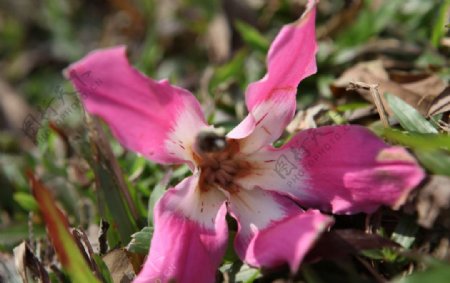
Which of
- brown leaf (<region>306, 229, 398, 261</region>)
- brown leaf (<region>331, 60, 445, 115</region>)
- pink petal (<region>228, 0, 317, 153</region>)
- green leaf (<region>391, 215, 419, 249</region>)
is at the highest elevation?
pink petal (<region>228, 0, 317, 153</region>)

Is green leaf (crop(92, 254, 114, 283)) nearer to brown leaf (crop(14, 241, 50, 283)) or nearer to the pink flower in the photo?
brown leaf (crop(14, 241, 50, 283))

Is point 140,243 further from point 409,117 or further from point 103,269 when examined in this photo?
point 409,117

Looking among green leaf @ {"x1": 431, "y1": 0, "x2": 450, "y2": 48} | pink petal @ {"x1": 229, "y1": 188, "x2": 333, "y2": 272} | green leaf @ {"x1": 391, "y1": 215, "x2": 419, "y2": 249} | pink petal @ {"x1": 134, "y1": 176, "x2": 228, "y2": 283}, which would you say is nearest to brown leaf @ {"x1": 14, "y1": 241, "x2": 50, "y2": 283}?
pink petal @ {"x1": 134, "y1": 176, "x2": 228, "y2": 283}

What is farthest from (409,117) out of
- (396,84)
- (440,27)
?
(440,27)

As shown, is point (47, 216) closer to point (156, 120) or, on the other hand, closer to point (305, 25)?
point (156, 120)

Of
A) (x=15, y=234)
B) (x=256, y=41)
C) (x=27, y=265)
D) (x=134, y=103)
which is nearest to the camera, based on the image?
(x=134, y=103)

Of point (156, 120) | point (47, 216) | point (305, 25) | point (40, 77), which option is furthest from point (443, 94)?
point (40, 77)
